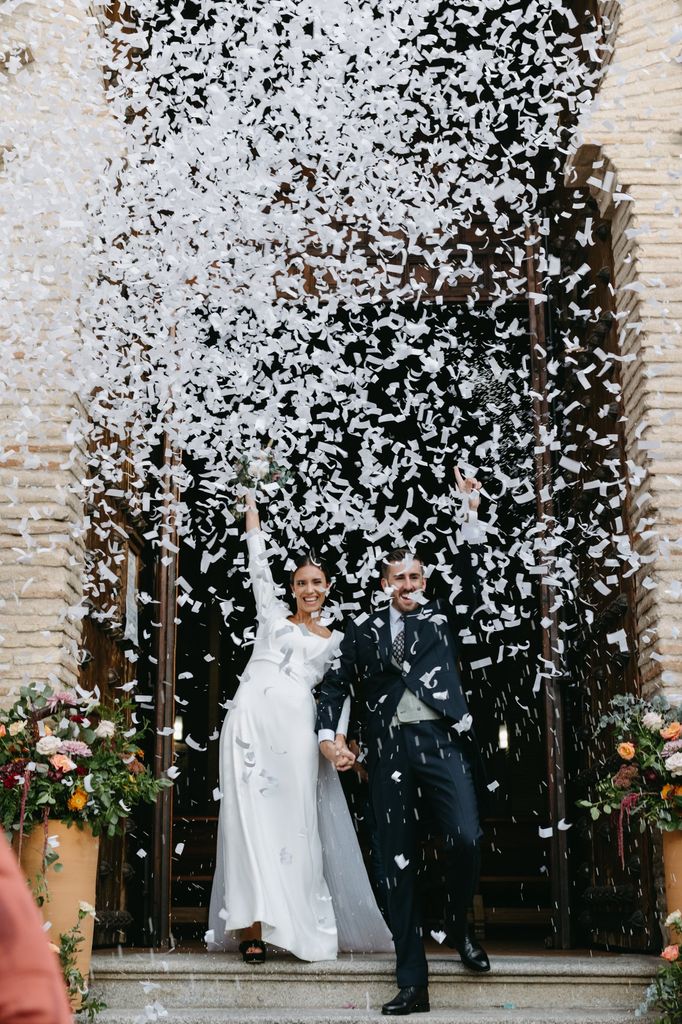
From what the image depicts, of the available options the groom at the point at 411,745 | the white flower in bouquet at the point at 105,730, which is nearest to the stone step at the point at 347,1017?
the groom at the point at 411,745

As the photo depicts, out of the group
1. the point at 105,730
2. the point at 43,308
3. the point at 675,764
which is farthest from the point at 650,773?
the point at 43,308

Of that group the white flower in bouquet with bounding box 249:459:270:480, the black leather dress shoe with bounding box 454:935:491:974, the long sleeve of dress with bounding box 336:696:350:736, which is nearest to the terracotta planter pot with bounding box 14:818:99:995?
the long sleeve of dress with bounding box 336:696:350:736

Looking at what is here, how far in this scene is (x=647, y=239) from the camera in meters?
5.05

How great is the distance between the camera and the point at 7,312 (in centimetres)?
511

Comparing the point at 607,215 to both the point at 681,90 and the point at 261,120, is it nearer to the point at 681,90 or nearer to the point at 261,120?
the point at 681,90

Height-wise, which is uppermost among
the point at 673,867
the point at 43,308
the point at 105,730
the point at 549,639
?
the point at 43,308

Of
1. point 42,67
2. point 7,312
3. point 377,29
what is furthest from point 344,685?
point 377,29

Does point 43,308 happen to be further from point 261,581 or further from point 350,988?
point 350,988

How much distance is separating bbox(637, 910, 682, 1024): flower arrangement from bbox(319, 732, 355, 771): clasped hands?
4.17 feet

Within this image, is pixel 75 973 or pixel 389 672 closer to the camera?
pixel 75 973

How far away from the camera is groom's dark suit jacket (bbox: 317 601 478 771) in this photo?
430 cm

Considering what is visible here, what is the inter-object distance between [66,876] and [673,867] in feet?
6.98

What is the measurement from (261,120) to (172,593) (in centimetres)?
268

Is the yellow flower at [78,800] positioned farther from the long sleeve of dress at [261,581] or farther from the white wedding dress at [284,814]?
the long sleeve of dress at [261,581]
